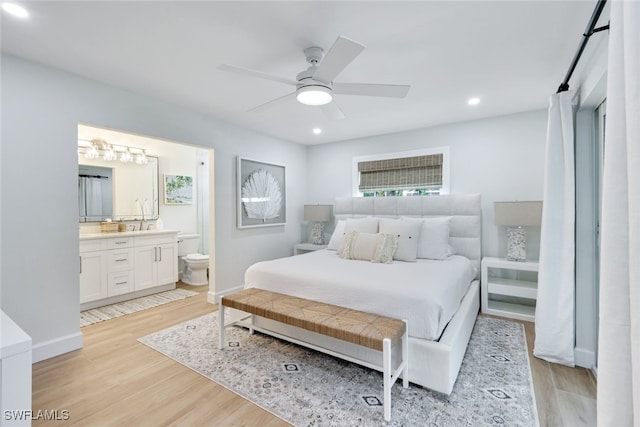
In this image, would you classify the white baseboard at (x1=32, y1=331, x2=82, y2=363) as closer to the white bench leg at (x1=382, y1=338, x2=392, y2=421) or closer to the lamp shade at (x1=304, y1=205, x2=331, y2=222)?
the white bench leg at (x1=382, y1=338, x2=392, y2=421)

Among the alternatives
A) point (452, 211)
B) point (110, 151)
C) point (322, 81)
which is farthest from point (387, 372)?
point (110, 151)

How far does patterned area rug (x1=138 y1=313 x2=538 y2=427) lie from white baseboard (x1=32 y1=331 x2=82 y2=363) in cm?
52

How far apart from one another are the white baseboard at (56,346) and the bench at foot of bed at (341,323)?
51.3 inches

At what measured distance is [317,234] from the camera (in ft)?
16.7

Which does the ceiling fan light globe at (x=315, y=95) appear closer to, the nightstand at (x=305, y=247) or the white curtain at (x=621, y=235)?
the white curtain at (x=621, y=235)

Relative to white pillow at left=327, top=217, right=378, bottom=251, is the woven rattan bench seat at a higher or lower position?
lower

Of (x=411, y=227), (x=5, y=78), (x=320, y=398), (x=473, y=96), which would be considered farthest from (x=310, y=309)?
(x=5, y=78)

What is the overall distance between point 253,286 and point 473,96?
3035mm

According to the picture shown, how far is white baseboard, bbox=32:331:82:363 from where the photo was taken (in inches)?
97.0

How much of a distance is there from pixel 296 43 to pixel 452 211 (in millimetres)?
2908

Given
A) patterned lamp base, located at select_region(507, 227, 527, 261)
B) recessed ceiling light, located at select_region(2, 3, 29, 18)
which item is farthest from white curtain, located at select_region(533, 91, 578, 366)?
recessed ceiling light, located at select_region(2, 3, 29, 18)

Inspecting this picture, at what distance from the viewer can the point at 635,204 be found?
1.94 ft

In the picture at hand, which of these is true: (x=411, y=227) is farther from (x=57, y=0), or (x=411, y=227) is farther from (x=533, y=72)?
(x=57, y=0)

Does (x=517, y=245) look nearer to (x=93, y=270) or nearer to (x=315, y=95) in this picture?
(x=315, y=95)
